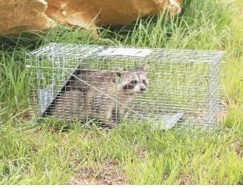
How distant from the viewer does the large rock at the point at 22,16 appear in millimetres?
3809

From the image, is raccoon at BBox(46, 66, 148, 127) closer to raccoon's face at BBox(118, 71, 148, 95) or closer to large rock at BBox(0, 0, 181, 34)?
raccoon's face at BBox(118, 71, 148, 95)

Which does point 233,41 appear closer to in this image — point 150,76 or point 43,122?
point 150,76

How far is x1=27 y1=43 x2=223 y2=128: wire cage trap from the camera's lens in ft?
13.1

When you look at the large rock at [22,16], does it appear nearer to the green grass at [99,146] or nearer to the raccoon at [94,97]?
the green grass at [99,146]

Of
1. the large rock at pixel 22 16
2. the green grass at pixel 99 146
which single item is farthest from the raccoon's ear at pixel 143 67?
the large rock at pixel 22 16

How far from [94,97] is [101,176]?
896 mm

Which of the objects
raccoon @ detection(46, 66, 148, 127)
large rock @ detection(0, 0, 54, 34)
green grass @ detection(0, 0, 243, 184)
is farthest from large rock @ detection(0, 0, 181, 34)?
raccoon @ detection(46, 66, 148, 127)

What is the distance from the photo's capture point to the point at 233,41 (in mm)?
5309

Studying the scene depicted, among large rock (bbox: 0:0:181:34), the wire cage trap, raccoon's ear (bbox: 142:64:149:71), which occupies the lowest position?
the wire cage trap

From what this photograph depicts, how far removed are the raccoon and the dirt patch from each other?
70cm

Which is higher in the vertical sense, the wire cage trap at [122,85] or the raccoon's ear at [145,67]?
the raccoon's ear at [145,67]

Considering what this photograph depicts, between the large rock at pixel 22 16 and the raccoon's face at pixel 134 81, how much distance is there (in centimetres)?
71

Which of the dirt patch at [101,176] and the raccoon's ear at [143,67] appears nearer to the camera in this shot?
the dirt patch at [101,176]

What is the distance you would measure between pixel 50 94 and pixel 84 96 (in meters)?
0.25
